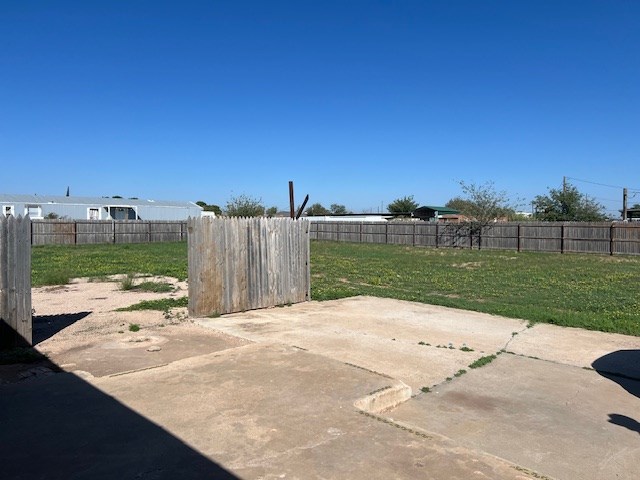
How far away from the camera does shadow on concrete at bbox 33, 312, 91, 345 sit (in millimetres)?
7822

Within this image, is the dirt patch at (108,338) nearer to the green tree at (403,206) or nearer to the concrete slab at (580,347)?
the concrete slab at (580,347)

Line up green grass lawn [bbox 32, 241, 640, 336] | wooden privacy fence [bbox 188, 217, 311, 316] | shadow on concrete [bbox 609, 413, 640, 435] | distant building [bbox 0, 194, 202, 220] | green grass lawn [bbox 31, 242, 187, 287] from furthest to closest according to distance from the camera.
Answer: distant building [bbox 0, 194, 202, 220] → green grass lawn [bbox 31, 242, 187, 287] → green grass lawn [bbox 32, 241, 640, 336] → wooden privacy fence [bbox 188, 217, 311, 316] → shadow on concrete [bbox 609, 413, 640, 435]

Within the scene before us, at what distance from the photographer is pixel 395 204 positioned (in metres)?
84.9

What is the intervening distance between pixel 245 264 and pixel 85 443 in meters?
6.55

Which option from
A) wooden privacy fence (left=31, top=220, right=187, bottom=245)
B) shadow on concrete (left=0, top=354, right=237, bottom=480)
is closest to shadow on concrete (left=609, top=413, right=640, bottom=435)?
shadow on concrete (left=0, top=354, right=237, bottom=480)

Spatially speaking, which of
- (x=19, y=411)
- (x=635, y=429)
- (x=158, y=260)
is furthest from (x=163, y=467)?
(x=158, y=260)

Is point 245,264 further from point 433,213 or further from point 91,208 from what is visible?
point 433,213

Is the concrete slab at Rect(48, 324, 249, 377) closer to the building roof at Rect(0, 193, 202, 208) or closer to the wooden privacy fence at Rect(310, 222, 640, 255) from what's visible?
the wooden privacy fence at Rect(310, 222, 640, 255)

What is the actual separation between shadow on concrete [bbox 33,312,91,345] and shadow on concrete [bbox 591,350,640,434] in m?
7.63

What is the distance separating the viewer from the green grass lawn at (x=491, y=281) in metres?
10.7

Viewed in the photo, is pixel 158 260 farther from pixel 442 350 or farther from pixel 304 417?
pixel 304 417

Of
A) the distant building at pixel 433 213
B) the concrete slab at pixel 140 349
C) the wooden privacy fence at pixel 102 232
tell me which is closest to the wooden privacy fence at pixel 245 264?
the concrete slab at pixel 140 349

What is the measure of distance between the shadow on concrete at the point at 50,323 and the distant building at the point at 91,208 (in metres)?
41.0

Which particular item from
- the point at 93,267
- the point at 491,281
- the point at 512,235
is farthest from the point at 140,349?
the point at 512,235
